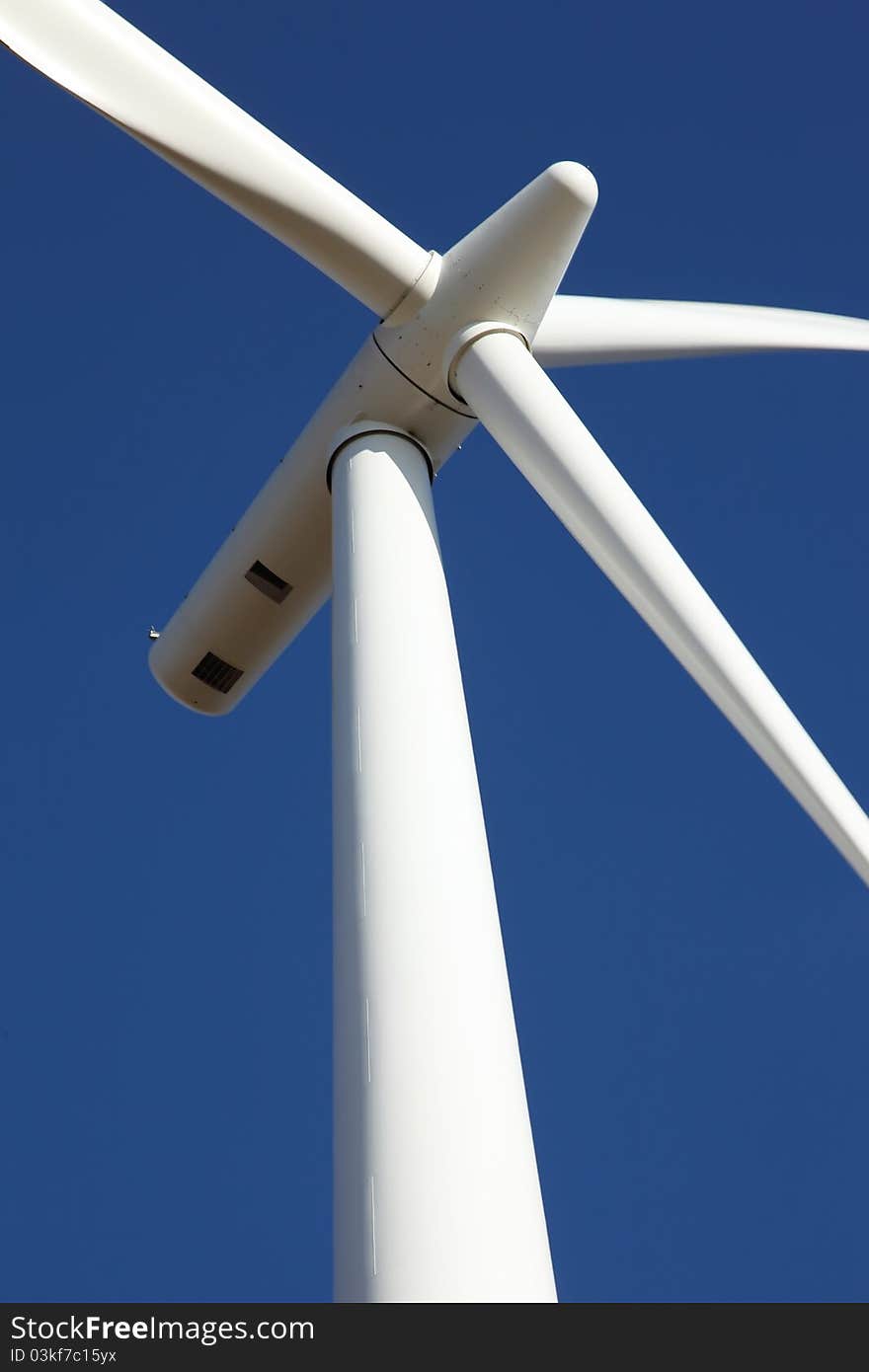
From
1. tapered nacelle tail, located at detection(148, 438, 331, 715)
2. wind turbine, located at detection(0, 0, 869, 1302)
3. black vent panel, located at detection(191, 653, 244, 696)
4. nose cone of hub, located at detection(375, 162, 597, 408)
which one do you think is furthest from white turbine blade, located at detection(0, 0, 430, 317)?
black vent panel, located at detection(191, 653, 244, 696)

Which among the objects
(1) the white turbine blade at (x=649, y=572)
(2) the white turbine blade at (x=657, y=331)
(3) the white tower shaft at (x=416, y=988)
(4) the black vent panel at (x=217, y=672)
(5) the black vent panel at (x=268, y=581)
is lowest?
(3) the white tower shaft at (x=416, y=988)

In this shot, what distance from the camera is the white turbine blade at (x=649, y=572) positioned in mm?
9023

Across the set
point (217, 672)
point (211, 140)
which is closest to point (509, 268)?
point (211, 140)

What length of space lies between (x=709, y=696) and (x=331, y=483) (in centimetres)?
378

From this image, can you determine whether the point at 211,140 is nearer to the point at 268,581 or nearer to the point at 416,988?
the point at 268,581

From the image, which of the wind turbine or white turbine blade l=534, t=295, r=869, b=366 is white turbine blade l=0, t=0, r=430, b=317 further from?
white turbine blade l=534, t=295, r=869, b=366

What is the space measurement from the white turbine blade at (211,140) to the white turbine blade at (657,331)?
1681 mm

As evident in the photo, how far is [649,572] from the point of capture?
9633mm

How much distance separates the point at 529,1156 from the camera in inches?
288

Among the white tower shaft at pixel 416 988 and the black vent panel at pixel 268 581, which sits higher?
the black vent panel at pixel 268 581

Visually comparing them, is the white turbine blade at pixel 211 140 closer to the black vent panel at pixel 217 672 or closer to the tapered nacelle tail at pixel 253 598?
the tapered nacelle tail at pixel 253 598

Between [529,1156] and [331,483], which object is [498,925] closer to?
[529,1156]

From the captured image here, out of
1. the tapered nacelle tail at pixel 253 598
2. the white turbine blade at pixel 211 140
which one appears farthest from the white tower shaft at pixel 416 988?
the tapered nacelle tail at pixel 253 598

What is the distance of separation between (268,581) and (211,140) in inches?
157
